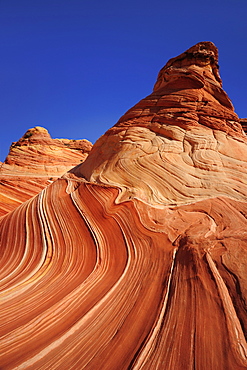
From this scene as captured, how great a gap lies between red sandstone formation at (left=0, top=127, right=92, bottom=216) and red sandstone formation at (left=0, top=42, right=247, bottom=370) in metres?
8.47

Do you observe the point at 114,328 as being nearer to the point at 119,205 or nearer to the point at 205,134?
the point at 119,205

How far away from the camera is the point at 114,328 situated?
297 centimetres

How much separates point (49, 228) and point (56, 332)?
3.20 metres

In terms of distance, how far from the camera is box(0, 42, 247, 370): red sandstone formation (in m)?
2.64

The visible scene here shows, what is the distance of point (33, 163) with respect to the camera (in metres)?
19.1

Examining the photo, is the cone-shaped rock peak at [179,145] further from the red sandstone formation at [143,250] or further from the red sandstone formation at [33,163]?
the red sandstone formation at [33,163]

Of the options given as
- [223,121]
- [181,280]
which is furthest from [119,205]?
[223,121]

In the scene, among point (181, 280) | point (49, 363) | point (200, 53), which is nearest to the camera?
point (49, 363)

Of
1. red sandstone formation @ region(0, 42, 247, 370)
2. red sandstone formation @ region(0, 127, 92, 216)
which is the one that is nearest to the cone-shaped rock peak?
red sandstone formation @ region(0, 42, 247, 370)

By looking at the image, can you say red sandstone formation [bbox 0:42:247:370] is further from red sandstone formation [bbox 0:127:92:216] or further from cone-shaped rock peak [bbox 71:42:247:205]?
red sandstone formation [bbox 0:127:92:216]

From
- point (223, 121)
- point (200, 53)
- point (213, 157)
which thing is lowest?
point (213, 157)

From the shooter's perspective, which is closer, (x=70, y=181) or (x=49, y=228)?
(x=49, y=228)

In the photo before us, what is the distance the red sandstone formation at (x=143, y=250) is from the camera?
2641 millimetres

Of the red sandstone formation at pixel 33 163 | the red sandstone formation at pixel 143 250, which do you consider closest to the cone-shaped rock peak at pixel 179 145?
the red sandstone formation at pixel 143 250
